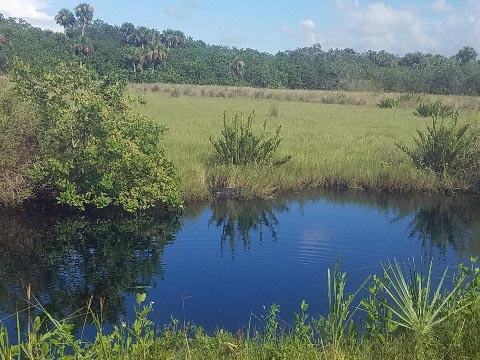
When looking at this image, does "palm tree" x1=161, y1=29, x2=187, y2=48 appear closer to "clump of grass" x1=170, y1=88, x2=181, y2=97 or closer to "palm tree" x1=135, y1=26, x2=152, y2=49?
"palm tree" x1=135, y1=26, x2=152, y2=49

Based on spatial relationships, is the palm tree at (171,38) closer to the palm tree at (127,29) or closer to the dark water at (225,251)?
the palm tree at (127,29)

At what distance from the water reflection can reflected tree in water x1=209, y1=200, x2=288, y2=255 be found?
0.99 m

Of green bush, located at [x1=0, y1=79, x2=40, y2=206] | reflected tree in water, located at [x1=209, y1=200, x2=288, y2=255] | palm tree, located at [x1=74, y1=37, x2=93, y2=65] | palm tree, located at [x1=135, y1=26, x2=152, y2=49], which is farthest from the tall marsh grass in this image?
palm tree, located at [x1=135, y1=26, x2=152, y2=49]

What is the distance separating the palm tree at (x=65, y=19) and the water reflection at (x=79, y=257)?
332 ft

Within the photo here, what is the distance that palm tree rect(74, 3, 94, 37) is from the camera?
103m

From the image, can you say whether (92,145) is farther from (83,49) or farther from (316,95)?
(83,49)

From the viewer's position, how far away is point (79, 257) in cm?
848

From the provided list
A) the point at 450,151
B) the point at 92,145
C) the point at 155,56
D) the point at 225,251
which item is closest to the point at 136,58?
the point at 155,56

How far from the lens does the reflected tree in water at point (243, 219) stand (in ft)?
32.1

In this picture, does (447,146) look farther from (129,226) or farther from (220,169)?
(129,226)

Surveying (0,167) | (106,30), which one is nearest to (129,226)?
(0,167)

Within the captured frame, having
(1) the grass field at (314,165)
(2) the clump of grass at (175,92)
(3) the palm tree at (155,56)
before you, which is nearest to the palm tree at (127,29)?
(3) the palm tree at (155,56)

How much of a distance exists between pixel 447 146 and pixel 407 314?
32.1 ft

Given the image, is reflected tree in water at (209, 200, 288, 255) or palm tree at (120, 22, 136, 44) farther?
palm tree at (120, 22, 136, 44)
